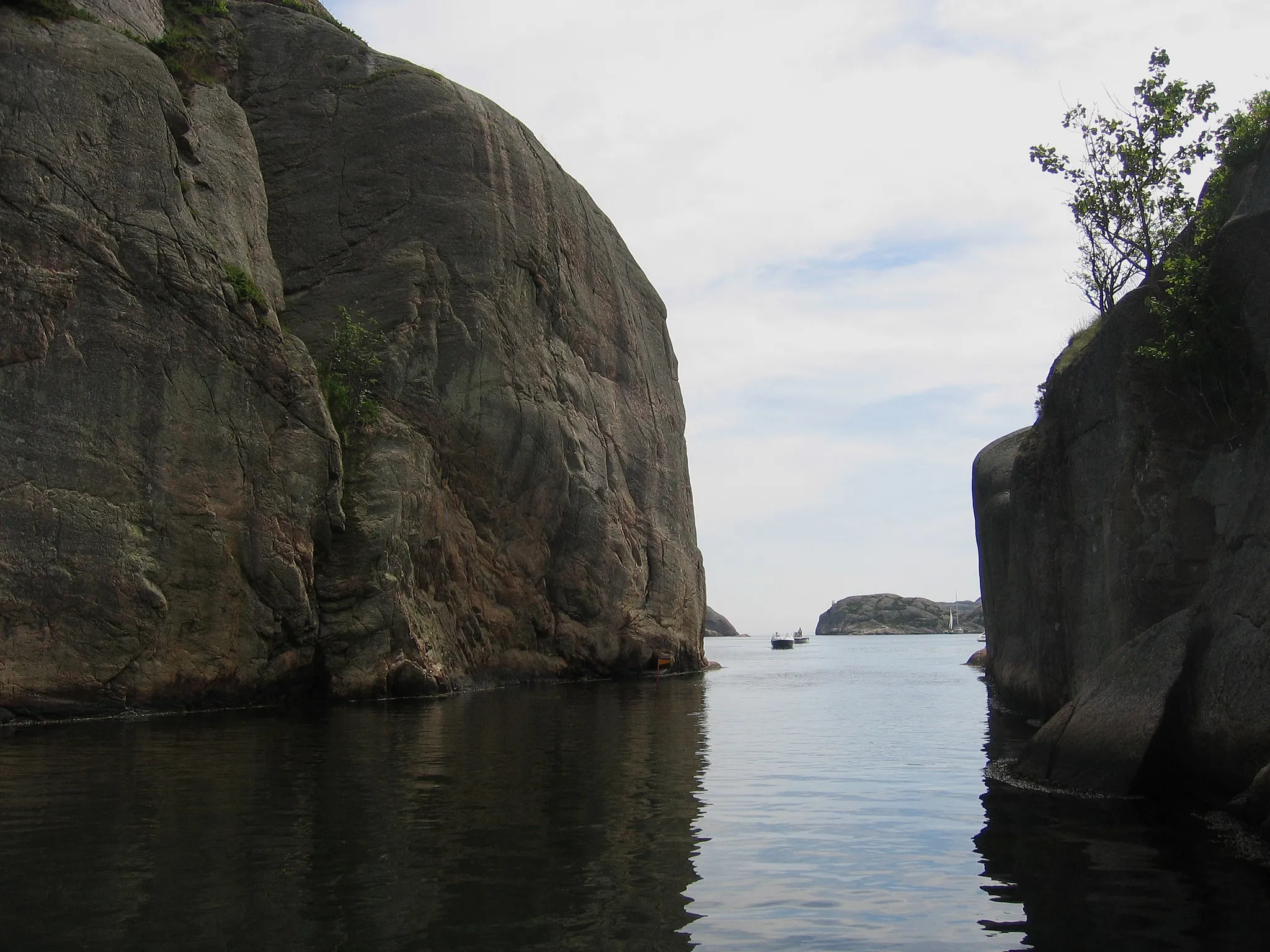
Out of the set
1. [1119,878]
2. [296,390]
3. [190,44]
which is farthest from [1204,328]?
[190,44]

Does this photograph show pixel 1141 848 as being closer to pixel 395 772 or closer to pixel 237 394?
pixel 395 772

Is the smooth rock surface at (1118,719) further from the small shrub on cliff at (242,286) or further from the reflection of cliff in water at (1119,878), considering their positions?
the small shrub on cliff at (242,286)

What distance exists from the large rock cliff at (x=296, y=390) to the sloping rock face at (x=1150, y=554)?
66.1ft

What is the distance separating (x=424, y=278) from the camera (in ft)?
145

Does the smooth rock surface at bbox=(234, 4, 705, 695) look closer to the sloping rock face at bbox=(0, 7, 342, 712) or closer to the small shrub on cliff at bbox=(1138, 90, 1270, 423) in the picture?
the sloping rock face at bbox=(0, 7, 342, 712)

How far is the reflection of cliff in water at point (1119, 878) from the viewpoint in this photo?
9453 mm

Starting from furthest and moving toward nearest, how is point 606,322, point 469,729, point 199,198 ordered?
point 606,322 → point 199,198 → point 469,729

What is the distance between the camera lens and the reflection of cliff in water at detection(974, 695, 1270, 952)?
31.0ft

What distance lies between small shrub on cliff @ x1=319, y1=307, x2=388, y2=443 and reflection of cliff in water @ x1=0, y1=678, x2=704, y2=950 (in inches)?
688

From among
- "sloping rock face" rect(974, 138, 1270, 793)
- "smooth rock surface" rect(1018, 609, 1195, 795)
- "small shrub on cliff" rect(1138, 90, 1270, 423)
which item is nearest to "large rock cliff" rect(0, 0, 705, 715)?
"sloping rock face" rect(974, 138, 1270, 793)

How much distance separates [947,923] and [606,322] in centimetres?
4850

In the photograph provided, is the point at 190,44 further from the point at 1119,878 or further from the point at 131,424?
the point at 1119,878

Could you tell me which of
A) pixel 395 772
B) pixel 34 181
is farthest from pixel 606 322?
pixel 395 772

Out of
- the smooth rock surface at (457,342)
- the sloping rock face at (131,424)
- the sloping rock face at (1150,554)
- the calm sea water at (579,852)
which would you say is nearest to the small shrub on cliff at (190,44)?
the smooth rock surface at (457,342)
